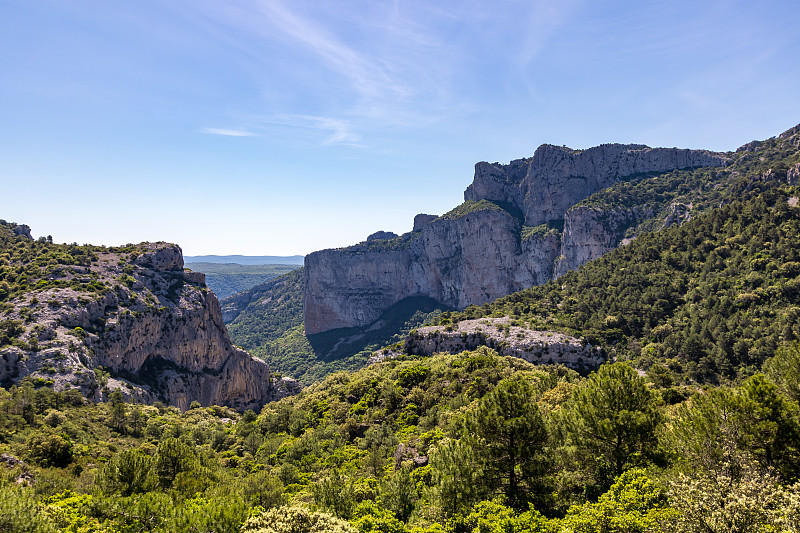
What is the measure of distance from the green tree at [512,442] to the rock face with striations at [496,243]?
378ft

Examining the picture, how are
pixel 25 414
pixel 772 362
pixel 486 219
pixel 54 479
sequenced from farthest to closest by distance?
pixel 486 219, pixel 25 414, pixel 54 479, pixel 772 362

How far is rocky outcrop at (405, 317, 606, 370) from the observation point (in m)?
64.8

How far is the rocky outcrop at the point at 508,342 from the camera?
212 feet

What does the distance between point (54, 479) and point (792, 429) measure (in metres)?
45.4

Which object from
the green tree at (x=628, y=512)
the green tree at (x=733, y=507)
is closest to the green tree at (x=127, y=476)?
the green tree at (x=628, y=512)

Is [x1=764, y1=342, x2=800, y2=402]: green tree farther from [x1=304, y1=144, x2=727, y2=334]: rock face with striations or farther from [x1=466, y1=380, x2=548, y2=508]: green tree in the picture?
[x1=304, y1=144, x2=727, y2=334]: rock face with striations

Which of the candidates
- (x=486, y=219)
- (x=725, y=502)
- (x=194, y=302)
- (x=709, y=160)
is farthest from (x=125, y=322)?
(x=709, y=160)

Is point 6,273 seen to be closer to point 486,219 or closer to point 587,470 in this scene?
point 587,470

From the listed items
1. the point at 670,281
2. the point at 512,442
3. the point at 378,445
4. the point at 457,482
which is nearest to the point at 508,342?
the point at 670,281

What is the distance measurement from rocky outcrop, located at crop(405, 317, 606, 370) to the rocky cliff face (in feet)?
154

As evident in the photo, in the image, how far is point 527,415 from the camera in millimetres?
22703

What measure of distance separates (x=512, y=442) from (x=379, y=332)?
145592mm

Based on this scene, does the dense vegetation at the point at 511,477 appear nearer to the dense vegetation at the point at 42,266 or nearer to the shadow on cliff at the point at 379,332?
the dense vegetation at the point at 42,266

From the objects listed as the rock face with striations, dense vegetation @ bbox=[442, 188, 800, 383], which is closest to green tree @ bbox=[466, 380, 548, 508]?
dense vegetation @ bbox=[442, 188, 800, 383]
